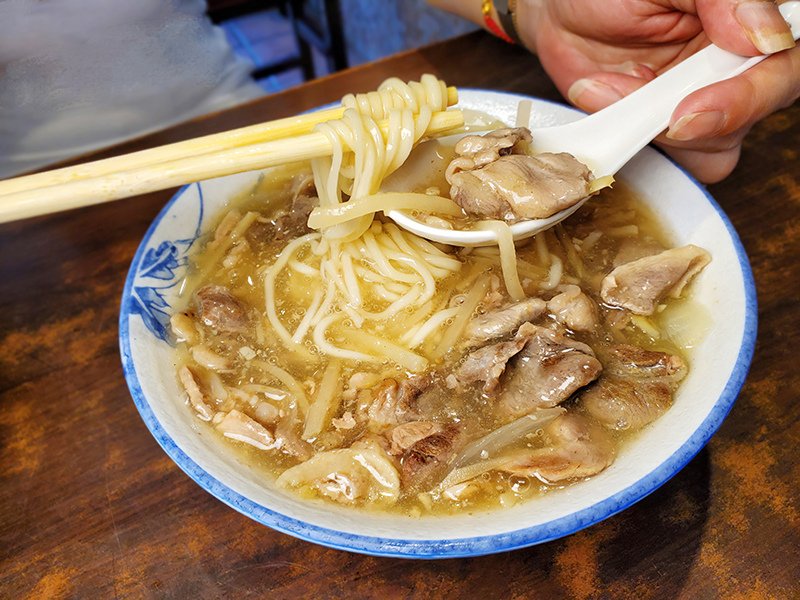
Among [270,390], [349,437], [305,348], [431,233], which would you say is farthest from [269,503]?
[431,233]

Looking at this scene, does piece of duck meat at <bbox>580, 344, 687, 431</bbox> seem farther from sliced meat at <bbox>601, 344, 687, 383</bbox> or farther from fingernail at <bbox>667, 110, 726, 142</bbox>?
fingernail at <bbox>667, 110, 726, 142</bbox>

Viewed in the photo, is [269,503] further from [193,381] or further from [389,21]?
[389,21]

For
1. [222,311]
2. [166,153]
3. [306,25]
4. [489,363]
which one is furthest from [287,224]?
[306,25]

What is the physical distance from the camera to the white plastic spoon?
6.86ft

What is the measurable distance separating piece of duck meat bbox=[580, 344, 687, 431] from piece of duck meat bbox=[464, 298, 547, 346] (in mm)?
254

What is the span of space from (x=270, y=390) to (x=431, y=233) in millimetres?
718

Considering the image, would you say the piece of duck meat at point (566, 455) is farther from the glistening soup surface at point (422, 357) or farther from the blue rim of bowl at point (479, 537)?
the blue rim of bowl at point (479, 537)

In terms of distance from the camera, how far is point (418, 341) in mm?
1947

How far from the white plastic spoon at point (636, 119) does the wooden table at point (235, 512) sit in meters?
0.63

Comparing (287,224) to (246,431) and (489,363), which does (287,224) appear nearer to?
(246,431)

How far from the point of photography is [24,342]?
2.29 m

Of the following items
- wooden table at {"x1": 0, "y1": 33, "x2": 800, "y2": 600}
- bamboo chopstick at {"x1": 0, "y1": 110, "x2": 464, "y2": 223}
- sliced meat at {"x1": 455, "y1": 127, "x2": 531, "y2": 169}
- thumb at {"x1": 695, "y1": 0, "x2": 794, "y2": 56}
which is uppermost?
thumb at {"x1": 695, "y1": 0, "x2": 794, "y2": 56}

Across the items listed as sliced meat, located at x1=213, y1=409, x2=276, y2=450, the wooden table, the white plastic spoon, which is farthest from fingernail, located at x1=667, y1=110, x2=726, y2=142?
sliced meat, located at x1=213, y1=409, x2=276, y2=450

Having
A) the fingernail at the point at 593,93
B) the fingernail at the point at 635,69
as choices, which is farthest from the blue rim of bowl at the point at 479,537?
the fingernail at the point at 635,69
